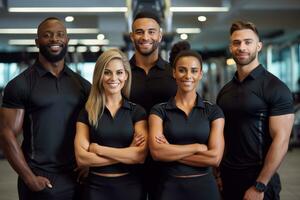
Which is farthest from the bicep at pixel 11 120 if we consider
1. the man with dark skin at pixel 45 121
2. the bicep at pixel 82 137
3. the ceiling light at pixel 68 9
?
the ceiling light at pixel 68 9

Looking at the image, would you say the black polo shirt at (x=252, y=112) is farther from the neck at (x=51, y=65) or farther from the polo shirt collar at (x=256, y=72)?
the neck at (x=51, y=65)

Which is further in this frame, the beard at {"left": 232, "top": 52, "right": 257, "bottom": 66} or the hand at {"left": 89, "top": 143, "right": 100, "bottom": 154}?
the beard at {"left": 232, "top": 52, "right": 257, "bottom": 66}

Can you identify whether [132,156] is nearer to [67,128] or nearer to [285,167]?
[67,128]

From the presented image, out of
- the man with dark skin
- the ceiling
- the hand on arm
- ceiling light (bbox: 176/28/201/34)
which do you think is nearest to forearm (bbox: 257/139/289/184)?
the hand on arm

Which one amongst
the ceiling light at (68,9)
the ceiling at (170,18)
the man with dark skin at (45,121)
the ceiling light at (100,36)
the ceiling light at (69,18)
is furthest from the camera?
the ceiling light at (100,36)

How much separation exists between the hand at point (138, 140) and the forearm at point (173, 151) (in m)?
0.09

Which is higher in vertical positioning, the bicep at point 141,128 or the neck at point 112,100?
the neck at point 112,100

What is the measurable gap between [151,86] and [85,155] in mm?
654

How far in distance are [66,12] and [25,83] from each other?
289 inches

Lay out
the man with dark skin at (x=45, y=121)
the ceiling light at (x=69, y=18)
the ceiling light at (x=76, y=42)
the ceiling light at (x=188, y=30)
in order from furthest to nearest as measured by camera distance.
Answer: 1. the ceiling light at (x=76, y=42)
2. the ceiling light at (x=188, y=30)
3. the ceiling light at (x=69, y=18)
4. the man with dark skin at (x=45, y=121)

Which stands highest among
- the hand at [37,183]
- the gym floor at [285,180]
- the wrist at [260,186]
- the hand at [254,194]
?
the hand at [37,183]

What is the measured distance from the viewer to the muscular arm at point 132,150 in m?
2.19

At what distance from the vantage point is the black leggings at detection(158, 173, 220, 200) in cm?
220

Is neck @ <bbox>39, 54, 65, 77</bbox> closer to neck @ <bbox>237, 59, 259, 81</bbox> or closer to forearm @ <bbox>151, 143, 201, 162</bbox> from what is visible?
forearm @ <bbox>151, 143, 201, 162</bbox>
